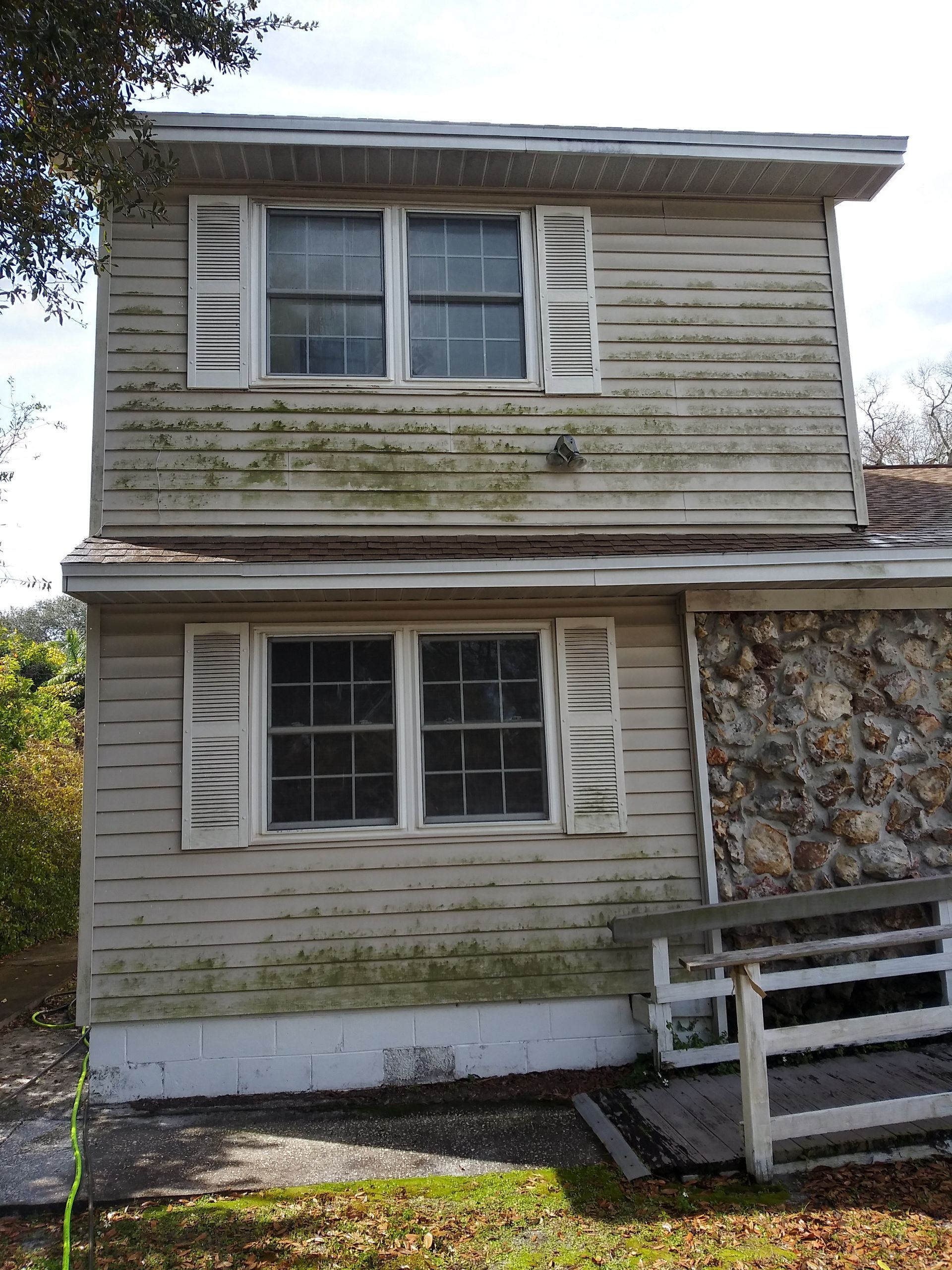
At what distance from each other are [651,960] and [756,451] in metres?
3.68

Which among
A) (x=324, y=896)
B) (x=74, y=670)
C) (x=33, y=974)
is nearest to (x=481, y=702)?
(x=324, y=896)

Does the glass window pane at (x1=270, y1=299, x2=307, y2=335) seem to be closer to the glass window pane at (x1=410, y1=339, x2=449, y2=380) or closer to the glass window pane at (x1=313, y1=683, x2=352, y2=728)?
the glass window pane at (x1=410, y1=339, x2=449, y2=380)

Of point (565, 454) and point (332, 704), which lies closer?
point (332, 704)

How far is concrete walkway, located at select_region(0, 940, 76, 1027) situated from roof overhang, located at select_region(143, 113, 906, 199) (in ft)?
22.1

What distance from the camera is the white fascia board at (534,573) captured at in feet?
17.6

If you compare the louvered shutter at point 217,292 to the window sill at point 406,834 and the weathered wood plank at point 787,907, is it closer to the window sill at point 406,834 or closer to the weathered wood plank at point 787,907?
the window sill at point 406,834

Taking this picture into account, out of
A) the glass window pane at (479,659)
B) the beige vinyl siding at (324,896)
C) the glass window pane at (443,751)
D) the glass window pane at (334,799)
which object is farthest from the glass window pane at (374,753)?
the glass window pane at (479,659)

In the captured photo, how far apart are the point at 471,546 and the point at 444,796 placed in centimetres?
168

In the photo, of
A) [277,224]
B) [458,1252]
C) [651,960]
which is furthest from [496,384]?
[458,1252]

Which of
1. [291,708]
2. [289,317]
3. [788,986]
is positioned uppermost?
[289,317]

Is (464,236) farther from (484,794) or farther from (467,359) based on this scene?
(484,794)

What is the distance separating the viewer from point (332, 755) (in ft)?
19.4

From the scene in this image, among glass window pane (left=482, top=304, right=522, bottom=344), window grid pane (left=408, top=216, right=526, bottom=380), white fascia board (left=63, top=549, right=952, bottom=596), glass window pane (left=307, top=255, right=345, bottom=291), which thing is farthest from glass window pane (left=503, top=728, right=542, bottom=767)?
glass window pane (left=307, top=255, right=345, bottom=291)

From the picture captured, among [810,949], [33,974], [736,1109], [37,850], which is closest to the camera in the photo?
[810,949]
